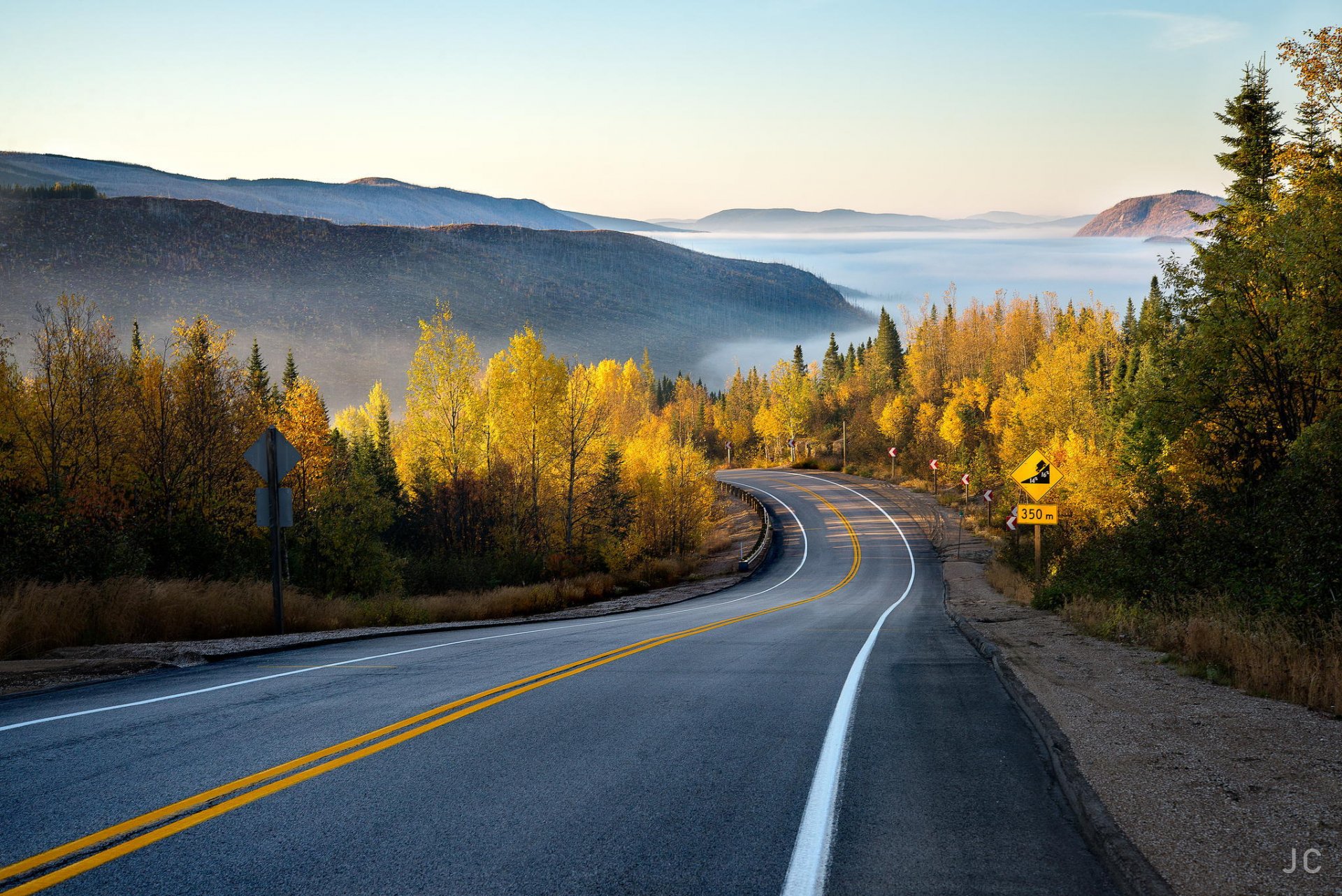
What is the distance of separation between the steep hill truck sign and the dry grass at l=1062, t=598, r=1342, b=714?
13.2 meters

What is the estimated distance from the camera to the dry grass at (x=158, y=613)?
10.8 metres

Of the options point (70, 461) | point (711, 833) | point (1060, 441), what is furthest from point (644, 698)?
point (1060, 441)

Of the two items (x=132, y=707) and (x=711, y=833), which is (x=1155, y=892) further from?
(x=132, y=707)

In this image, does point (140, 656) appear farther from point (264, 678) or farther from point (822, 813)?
point (822, 813)

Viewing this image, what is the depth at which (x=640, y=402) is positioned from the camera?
322ft

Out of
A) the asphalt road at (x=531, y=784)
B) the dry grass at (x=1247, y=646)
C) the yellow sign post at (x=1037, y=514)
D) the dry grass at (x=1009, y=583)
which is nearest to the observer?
the asphalt road at (x=531, y=784)

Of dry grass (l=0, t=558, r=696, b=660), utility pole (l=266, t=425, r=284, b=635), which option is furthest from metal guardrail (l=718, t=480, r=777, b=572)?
utility pole (l=266, t=425, r=284, b=635)

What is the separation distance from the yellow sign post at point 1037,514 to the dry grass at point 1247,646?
732cm

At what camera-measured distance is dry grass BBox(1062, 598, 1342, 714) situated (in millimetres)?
7358

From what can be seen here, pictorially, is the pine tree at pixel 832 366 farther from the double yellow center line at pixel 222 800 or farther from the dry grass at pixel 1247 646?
the double yellow center line at pixel 222 800

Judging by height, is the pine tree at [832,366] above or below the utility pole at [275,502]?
above

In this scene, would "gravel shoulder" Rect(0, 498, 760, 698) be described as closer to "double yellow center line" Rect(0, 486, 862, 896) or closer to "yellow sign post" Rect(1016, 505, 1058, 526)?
"double yellow center line" Rect(0, 486, 862, 896)

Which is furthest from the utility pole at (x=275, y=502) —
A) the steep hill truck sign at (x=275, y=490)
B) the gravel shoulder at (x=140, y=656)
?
the gravel shoulder at (x=140, y=656)

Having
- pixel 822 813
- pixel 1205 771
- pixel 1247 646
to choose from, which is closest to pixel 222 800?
pixel 822 813
